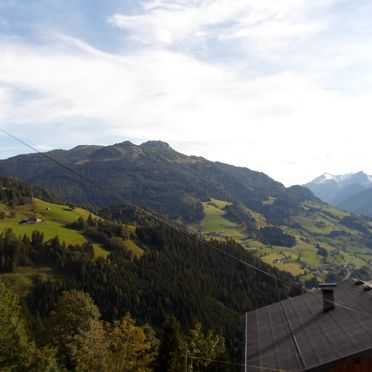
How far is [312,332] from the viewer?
28.1 m

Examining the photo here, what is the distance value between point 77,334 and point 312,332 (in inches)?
1199

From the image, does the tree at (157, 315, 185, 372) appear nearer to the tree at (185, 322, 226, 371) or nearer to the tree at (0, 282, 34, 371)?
the tree at (185, 322, 226, 371)

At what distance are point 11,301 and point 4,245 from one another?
4967 inches

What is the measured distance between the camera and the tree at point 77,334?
43344 mm

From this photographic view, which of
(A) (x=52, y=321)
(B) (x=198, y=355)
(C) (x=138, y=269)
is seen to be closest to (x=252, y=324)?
(B) (x=198, y=355)

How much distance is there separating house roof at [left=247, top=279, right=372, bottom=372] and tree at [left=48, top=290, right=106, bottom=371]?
53.9 feet

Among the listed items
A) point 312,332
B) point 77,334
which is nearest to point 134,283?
point 77,334

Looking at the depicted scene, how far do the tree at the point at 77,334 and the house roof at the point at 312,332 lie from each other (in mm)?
16441

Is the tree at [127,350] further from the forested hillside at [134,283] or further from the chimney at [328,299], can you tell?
the forested hillside at [134,283]

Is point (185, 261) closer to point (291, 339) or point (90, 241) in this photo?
point (90, 241)

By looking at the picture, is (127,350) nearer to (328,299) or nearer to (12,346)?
(12,346)

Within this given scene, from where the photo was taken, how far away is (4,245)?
167125 millimetres

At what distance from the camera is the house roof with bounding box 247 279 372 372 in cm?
2434

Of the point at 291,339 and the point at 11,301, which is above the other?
the point at 291,339
